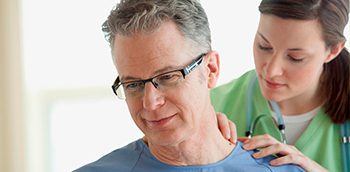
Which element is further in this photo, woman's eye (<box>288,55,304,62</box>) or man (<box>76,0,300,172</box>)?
woman's eye (<box>288,55,304,62</box>)

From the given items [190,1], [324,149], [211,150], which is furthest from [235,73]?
[190,1]

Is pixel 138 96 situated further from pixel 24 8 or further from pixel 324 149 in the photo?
pixel 24 8

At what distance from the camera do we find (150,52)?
1.16 metres

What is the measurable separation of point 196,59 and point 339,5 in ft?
1.49

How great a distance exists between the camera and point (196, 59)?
48.0 inches

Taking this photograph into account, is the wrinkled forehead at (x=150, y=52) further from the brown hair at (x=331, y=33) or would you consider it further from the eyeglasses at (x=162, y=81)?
the brown hair at (x=331, y=33)

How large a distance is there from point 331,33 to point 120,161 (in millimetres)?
651

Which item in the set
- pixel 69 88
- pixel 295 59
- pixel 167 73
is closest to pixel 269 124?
pixel 295 59

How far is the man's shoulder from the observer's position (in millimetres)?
1349

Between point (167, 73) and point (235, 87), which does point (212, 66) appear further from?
point (235, 87)

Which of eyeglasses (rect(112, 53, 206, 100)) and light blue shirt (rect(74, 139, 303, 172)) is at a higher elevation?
eyeglasses (rect(112, 53, 206, 100))

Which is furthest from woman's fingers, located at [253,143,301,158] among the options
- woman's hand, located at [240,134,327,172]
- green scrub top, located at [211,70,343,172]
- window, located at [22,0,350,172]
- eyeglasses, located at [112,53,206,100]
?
window, located at [22,0,350,172]

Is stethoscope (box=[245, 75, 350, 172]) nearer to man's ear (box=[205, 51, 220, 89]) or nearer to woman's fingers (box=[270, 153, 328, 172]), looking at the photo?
woman's fingers (box=[270, 153, 328, 172])

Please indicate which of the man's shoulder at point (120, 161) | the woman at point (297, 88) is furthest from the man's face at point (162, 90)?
the woman at point (297, 88)
